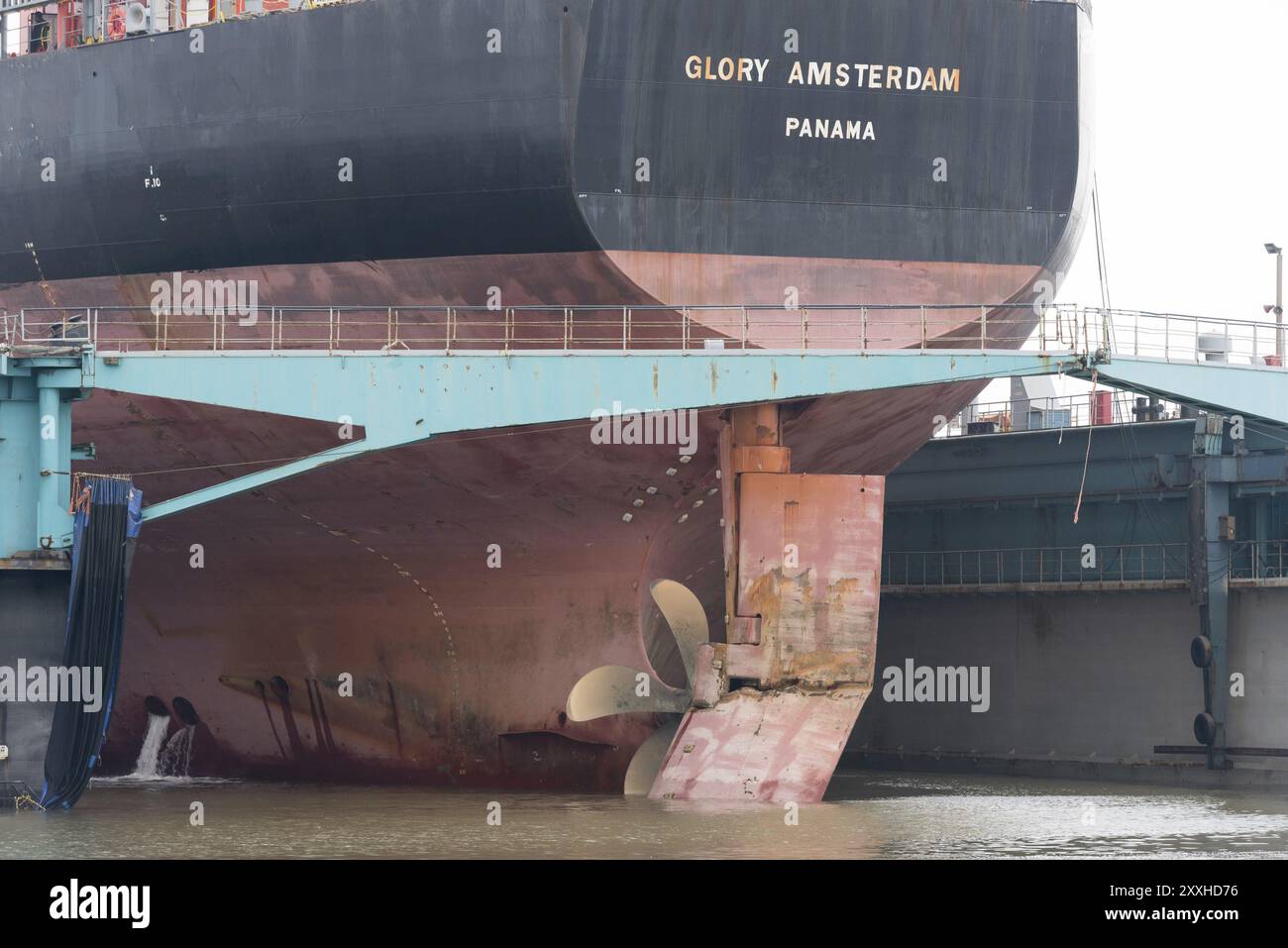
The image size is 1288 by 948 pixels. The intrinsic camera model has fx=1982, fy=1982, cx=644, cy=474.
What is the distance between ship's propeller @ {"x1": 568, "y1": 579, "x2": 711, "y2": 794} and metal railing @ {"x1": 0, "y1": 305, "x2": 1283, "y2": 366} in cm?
331

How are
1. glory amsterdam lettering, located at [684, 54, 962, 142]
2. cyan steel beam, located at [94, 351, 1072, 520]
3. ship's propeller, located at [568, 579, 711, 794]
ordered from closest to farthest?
cyan steel beam, located at [94, 351, 1072, 520], glory amsterdam lettering, located at [684, 54, 962, 142], ship's propeller, located at [568, 579, 711, 794]

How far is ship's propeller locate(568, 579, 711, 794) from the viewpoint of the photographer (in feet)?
78.1

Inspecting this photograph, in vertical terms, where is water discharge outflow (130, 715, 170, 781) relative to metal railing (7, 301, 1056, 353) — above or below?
below

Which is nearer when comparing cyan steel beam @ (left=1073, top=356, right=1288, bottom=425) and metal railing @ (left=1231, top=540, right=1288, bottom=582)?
cyan steel beam @ (left=1073, top=356, right=1288, bottom=425)

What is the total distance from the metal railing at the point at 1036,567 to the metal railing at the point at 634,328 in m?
8.54

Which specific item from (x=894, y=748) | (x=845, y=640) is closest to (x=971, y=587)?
(x=894, y=748)

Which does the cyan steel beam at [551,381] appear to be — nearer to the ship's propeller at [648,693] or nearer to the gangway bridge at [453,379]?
the gangway bridge at [453,379]

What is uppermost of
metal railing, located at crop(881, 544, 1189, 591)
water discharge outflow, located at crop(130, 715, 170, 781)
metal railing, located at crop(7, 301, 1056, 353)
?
metal railing, located at crop(7, 301, 1056, 353)

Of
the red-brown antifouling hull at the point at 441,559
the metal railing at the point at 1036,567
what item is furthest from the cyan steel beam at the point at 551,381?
the metal railing at the point at 1036,567

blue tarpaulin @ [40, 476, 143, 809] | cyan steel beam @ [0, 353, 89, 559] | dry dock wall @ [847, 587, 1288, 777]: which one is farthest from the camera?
dry dock wall @ [847, 587, 1288, 777]

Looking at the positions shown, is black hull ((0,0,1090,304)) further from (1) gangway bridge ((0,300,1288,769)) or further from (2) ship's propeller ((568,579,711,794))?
(2) ship's propeller ((568,579,711,794))

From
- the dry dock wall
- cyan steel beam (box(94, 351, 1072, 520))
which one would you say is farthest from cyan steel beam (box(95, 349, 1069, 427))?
the dry dock wall

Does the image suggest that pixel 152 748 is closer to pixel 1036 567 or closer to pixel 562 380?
pixel 562 380

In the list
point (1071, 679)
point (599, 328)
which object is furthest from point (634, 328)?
point (1071, 679)
